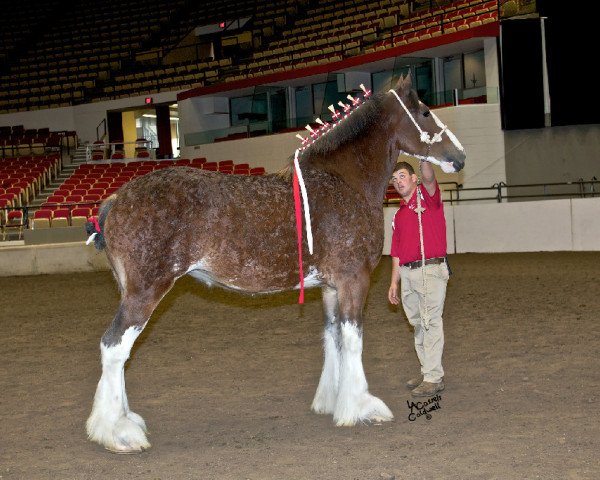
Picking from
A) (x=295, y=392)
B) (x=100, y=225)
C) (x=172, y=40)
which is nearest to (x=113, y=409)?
(x=100, y=225)

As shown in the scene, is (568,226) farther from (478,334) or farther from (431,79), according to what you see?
(478,334)

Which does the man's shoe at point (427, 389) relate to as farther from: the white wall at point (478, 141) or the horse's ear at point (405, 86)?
the white wall at point (478, 141)

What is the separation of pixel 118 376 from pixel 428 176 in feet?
8.66

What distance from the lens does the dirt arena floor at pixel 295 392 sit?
15.1ft

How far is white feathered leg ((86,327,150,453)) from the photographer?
4961 mm

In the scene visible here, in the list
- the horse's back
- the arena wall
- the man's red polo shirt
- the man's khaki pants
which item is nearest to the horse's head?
the man's red polo shirt

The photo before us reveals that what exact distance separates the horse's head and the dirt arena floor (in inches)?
70.7

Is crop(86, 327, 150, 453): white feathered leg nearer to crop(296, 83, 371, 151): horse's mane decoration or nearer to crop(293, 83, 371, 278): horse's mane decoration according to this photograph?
crop(293, 83, 371, 278): horse's mane decoration

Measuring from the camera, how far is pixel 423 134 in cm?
574

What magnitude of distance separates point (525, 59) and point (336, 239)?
611 inches

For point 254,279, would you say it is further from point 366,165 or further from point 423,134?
point 423,134

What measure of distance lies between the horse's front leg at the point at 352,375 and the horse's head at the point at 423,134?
3.69 ft

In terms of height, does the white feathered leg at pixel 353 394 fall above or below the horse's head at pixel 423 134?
below
